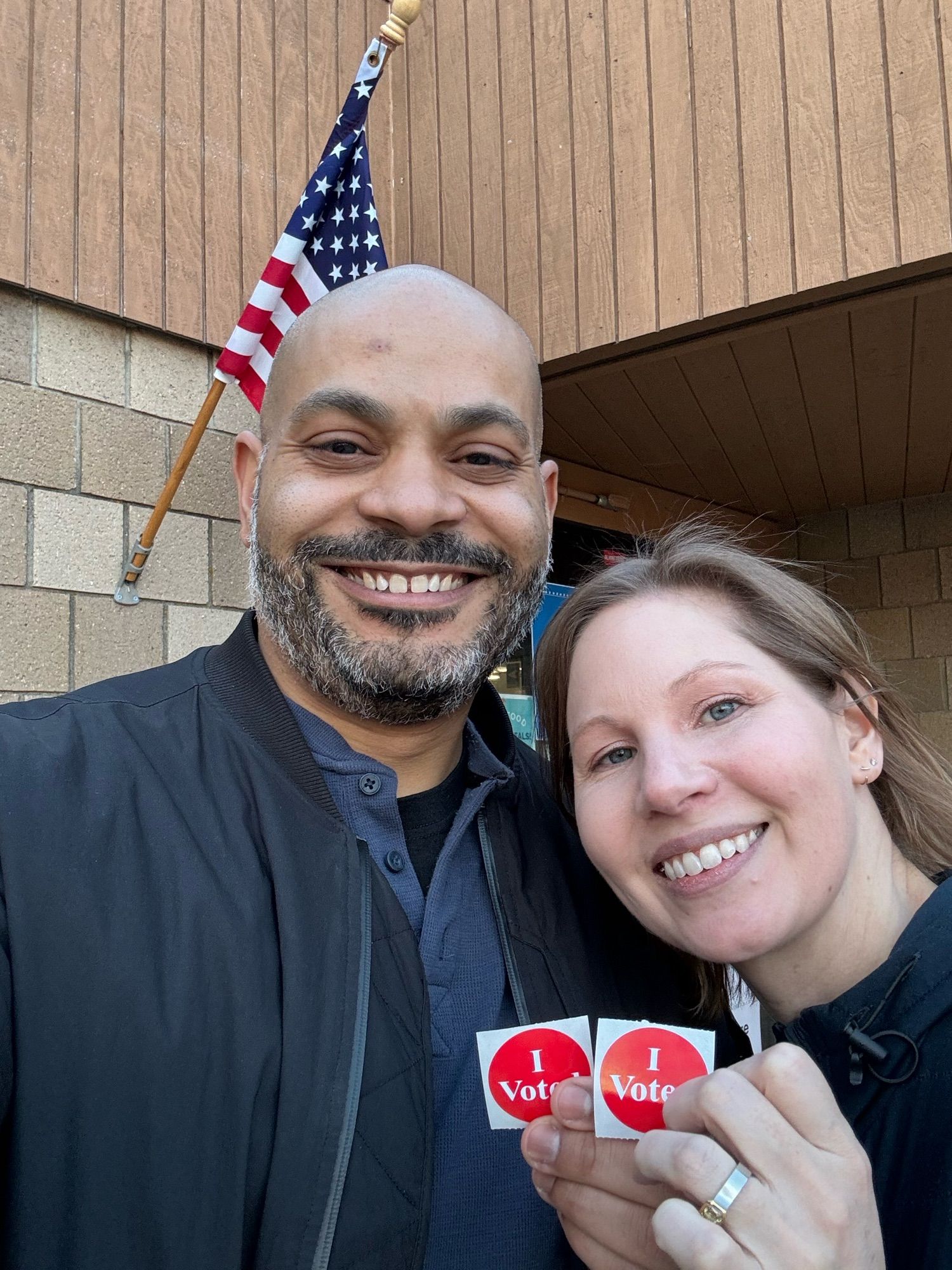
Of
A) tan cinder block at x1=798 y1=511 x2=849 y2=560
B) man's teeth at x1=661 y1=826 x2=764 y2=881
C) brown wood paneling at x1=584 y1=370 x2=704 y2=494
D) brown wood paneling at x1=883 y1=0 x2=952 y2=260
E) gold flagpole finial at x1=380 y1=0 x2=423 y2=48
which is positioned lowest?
man's teeth at x1=661 y1=826 x2=764 y2=881

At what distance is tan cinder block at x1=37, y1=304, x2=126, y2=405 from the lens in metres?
3.16

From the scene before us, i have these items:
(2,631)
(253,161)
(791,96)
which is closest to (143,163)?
(253,161)

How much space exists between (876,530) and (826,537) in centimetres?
29

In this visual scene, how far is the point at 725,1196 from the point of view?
93 centimetres

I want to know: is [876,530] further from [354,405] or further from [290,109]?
[354,405]

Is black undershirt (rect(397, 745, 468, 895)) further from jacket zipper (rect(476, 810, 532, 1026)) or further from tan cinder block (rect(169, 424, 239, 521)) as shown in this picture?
tan cinder block (rect(169, 424, 239, 521))

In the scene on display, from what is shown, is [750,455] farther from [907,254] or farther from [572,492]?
[907,254]

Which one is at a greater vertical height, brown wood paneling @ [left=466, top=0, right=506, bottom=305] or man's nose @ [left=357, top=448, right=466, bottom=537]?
brown wood paneling @ [left=466, top=0, right=506, bottom=305]

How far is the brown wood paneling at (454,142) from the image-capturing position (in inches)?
154

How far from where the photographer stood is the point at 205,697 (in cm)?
158

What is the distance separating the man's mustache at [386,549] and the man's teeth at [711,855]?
62 centimetres

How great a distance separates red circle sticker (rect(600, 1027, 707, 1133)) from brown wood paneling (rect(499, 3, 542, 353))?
2.95 m

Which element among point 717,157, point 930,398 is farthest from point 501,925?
point 930,398

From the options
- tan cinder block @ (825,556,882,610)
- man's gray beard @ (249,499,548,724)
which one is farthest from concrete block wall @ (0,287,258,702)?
tan cinder block @ (825,556,882,610)
